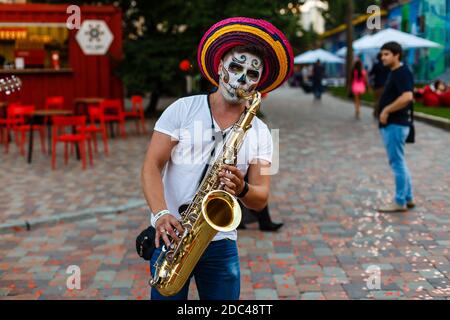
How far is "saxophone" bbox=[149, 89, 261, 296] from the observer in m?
2.43

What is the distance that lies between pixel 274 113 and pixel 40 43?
306 inches

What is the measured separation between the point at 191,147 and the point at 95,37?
15.3 m

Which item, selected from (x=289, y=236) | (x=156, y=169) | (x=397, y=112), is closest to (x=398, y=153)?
(x=397, y=112)

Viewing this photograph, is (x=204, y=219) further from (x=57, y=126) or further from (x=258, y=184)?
(x=57, y=126)

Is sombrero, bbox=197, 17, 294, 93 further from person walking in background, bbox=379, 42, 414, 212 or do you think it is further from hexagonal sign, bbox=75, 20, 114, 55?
hexagonal sign, bbox=75, 20, 114, 55

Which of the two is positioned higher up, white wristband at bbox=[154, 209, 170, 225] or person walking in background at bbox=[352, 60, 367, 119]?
person walking in background at bbox=[352, 60, 367, 119]

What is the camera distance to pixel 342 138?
44.0 ft

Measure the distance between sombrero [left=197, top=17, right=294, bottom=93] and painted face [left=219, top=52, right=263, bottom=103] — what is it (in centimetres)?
5

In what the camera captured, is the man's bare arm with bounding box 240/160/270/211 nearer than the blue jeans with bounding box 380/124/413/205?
Yes

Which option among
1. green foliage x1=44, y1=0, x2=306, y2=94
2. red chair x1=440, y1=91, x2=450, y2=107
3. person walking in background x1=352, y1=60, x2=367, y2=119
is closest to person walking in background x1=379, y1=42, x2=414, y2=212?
green foliage x1=44, y1=0, x2=306, y2=94

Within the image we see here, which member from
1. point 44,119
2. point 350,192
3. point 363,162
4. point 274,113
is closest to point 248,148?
point 350,192

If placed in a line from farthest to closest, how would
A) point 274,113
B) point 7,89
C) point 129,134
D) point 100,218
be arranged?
1. point 274,113
2. point 129,134
3. point 100,218
4. point 7,89

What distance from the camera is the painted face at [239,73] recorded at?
2.66 m
